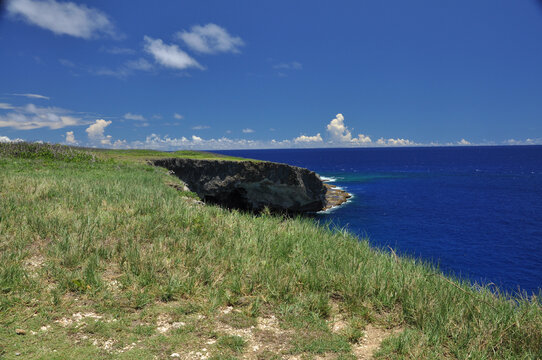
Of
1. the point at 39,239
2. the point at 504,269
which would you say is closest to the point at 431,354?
the point at 39,239

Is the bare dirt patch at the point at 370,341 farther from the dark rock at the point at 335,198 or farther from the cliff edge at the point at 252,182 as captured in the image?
the dark rock at the point at 335,198

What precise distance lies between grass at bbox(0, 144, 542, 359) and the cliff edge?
30766 mm

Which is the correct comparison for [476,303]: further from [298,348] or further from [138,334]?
[138,334]

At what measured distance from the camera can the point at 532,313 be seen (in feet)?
15.6

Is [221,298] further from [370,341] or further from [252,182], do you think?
[252,182]

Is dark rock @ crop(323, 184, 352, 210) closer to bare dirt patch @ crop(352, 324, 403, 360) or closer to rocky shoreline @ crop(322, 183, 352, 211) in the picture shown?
rocky shoreline @ crop(322, 183, 352, 211)

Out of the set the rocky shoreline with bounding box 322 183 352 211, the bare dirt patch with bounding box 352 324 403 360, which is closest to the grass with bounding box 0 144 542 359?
the bare dirt patch with bounding box 352 324 403 360

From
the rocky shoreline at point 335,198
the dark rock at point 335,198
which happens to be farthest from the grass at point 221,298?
the dark rock at point 335,198

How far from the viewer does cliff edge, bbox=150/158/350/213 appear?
38.9m

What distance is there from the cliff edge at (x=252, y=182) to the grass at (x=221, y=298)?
30.8 metres

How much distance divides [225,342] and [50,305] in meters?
2.99

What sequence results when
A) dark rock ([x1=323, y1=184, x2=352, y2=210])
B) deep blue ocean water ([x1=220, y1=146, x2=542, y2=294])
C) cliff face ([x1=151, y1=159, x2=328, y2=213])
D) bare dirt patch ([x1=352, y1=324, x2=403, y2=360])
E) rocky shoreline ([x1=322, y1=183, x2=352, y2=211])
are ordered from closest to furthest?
bare dirt patch ([x1=352, y1=324, x2=403, y2=360])
deep blue ocean water ([x1=220, y1=146, x2=542, y2=294])
cliff face ([x1=151, y1=159, x2=328, y2=213])
rocky shoreline ([x1=322, y1=183, x2=352, y2=211])
dark rock ([x1=323, y1=184, x2=352, y2=210])

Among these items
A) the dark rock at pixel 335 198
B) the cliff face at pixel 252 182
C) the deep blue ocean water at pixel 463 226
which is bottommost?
the deep blue ocean water at pixel 463 226

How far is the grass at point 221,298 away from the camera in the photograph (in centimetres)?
415
